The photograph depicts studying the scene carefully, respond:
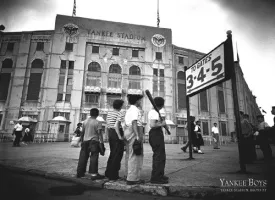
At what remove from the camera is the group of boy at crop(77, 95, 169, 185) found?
291 centimetres

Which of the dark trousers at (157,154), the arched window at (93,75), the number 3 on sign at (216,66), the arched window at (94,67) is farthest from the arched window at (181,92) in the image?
the dark trousers at (157,154)

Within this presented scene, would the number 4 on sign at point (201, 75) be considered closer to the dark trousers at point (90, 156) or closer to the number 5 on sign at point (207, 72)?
the number 5 on sign at point (207, 72)

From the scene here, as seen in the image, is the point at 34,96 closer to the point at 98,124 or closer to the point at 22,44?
the point at 22,44

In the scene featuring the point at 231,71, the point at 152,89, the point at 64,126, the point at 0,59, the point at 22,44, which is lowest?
the point at 64,126

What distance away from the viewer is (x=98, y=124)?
147 inches

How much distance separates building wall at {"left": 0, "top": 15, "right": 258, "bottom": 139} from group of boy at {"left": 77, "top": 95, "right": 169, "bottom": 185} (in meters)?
20.6

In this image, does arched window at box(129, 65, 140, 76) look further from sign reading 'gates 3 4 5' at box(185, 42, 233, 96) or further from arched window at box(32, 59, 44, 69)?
sign reading 'gates 3 4 5' at box(185, 42, 233, 96)

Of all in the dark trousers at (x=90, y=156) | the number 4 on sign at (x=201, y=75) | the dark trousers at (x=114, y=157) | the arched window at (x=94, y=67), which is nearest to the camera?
the dark trousers at (x=114, y=157)

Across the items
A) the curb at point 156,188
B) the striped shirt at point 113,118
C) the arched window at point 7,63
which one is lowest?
the curb at point 156,188

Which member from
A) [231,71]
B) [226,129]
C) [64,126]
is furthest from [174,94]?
[231,71]

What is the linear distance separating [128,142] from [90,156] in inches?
38.8

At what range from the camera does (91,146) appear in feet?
11.6

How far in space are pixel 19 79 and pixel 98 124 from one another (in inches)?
1035

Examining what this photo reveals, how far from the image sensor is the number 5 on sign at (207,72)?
4066 mm
